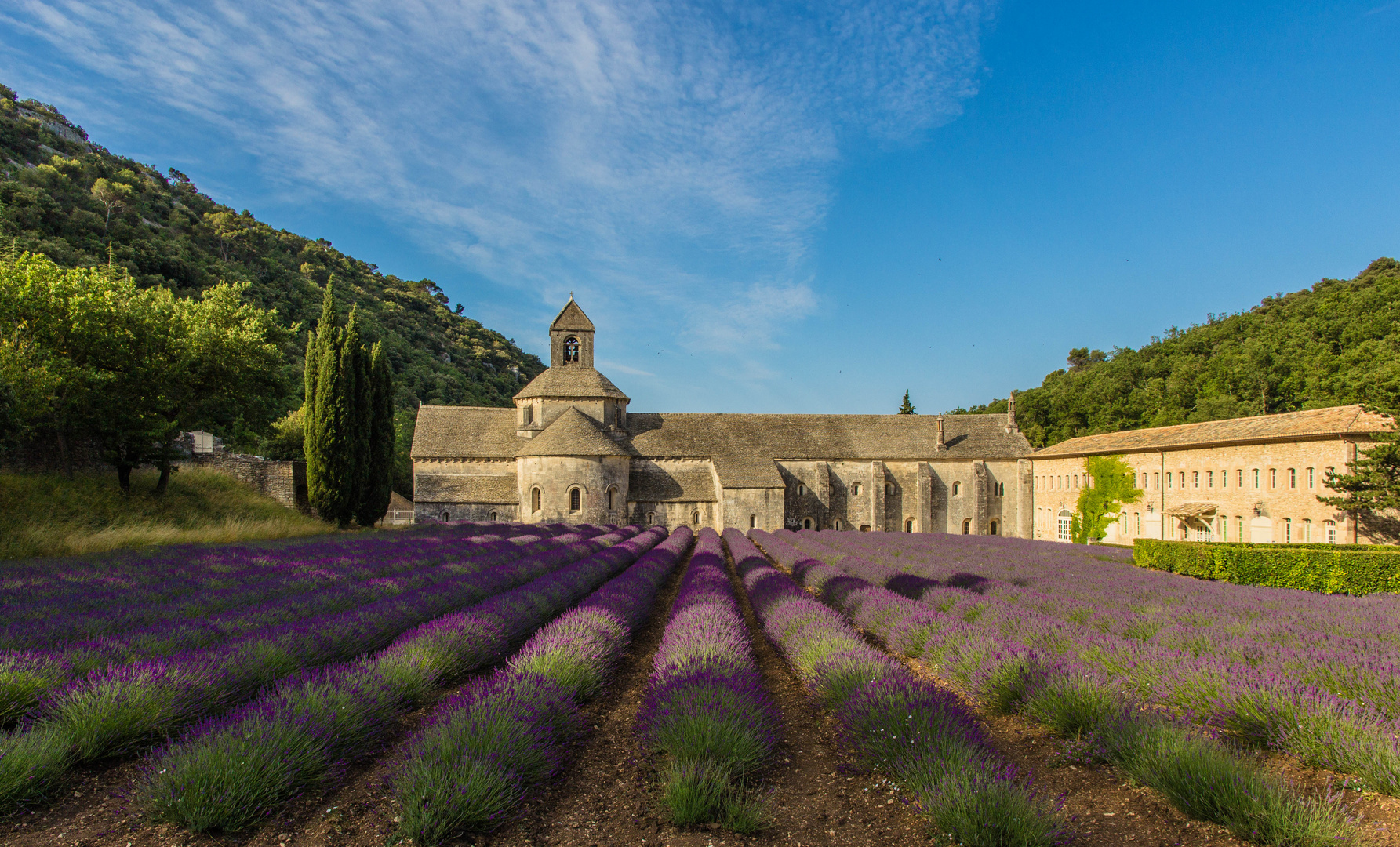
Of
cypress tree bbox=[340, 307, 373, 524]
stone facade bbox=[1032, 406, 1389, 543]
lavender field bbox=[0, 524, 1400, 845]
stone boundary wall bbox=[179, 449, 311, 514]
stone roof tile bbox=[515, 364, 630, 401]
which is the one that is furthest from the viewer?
stone roof tile bbox=[515, 364, 630, 401]

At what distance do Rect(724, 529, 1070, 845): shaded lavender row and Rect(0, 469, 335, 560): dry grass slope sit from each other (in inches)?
626

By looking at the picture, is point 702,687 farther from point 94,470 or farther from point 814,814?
Result: point 94,470

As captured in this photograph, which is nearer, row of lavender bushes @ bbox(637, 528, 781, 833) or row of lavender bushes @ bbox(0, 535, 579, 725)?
row of lavender bushes @ bbox(637, 528, 781, 833)

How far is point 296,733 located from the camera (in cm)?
363

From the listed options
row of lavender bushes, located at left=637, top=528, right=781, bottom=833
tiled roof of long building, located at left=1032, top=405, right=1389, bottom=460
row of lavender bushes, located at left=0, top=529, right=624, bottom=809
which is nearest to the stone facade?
tiled roof of long building, located at left=1032, top=405, right=1389, bottom=460

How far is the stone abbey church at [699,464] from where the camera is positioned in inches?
Result: 1195

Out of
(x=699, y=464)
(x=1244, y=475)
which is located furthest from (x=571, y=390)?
(x=1244, y=475)

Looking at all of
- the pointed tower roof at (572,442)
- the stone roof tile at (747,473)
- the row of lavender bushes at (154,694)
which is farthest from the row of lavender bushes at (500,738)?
the stone roof tile at (747,473)

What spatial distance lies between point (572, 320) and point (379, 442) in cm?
1319

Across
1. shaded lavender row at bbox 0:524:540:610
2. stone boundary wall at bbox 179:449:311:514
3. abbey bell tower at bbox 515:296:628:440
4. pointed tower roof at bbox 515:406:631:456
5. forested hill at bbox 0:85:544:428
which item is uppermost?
forested hill at bbox 0:85:544:428

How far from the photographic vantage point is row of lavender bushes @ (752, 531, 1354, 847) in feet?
9.69

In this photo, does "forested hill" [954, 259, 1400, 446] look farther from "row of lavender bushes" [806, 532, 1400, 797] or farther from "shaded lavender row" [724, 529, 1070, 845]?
"shaded lavender row" [724, 529, 1070, 845]

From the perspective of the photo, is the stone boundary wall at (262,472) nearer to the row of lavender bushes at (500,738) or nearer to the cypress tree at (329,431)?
the cypress tree at (329,431)

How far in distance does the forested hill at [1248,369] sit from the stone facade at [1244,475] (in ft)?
7.86
